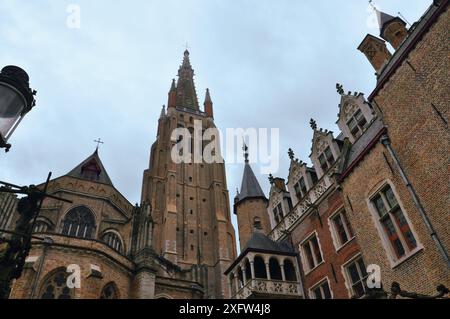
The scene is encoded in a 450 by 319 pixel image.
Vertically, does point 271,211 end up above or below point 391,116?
above

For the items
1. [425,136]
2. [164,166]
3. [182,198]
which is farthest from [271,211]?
[164,166]

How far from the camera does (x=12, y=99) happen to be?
3441mm

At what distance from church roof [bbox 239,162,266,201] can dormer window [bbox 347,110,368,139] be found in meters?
9.47

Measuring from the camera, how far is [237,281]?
696 inches

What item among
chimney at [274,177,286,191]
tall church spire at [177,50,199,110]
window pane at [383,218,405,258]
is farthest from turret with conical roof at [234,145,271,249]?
tall church spire at [177,50,199,110]

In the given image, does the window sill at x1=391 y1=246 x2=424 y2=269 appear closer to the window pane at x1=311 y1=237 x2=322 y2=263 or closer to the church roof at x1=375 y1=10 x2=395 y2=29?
the window pane at x1=311 y1=237 x2=322 y2=263

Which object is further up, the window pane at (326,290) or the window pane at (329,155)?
the window pane at (329,155)

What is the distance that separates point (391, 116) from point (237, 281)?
11.2 m

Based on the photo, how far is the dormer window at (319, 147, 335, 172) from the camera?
16.7 metres

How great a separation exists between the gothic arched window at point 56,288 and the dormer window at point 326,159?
14235 millimetres

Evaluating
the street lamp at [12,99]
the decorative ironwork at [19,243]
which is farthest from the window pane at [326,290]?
the street lamp at [12,99]

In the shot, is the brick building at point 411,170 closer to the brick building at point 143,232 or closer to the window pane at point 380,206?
the window pane at point 380,206

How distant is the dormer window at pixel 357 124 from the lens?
1567cm
